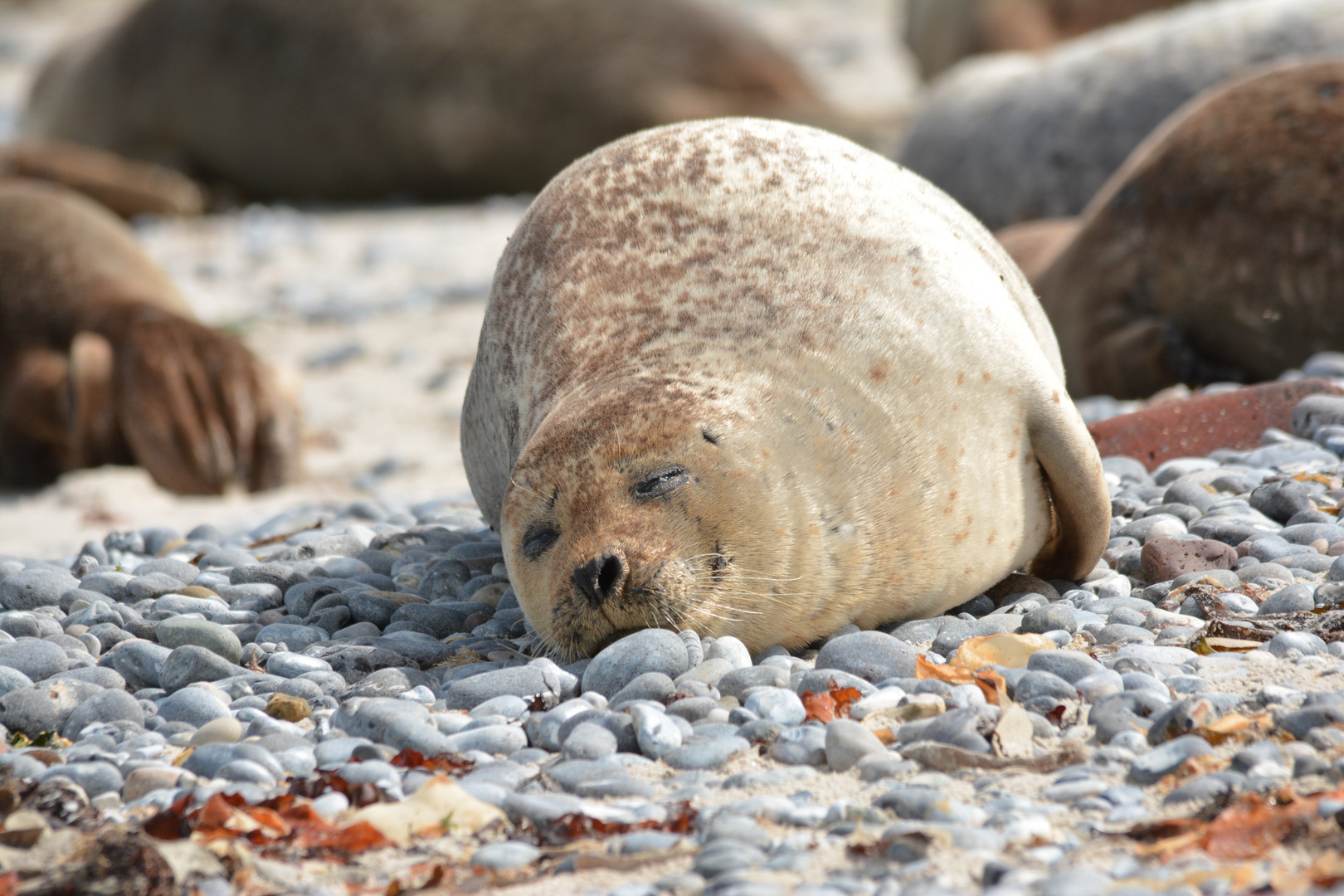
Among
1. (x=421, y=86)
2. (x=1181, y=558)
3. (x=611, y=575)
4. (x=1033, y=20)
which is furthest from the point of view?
(x=1033, y=20)

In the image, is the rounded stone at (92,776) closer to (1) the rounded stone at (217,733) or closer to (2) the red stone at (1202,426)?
(1) the rounded stone at (217,733)

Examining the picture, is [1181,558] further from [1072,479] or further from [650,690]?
[650,690]

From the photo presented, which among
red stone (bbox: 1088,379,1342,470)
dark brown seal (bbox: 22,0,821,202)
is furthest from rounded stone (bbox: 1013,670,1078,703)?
dark brown seal (bbox: 22,0,821,202)

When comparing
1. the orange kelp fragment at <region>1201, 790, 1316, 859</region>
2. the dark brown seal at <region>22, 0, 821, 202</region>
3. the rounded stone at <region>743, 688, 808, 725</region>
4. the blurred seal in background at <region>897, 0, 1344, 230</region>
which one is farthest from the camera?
the dark brown seal at <region>22, 0, 821, 202</region>

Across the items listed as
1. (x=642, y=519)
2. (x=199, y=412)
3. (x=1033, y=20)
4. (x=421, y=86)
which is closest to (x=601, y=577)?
(x=642, y=519)

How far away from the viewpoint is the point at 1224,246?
15.0ft

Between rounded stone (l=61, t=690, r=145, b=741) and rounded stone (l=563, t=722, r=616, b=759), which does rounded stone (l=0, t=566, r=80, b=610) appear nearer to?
rounded stone (l=61, t=690, r=145, b=741)

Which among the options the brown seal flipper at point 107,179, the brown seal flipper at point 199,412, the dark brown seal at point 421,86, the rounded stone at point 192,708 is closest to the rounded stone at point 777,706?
the rounded stone at point 192,708

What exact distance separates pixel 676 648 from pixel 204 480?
366 cm

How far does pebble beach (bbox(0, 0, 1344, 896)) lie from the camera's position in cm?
187

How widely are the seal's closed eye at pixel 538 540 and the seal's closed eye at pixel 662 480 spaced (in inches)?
7.9

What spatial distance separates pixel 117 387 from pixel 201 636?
3270mm

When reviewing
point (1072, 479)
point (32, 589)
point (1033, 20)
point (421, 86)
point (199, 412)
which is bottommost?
point (199, 412)

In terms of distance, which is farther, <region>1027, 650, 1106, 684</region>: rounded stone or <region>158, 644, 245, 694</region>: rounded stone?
<region>158, 644, 245, 694</region>: rounded stone
